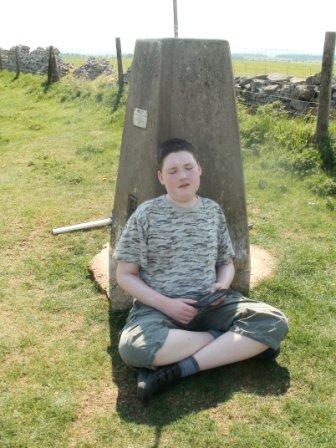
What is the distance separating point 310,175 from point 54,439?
15.8 ft

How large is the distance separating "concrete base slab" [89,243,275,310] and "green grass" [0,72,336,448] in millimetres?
88

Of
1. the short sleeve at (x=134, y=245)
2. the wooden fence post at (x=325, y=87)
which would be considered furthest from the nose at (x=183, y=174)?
the wooden fence post at (x=325, y=87)

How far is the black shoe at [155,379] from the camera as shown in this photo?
2.85 meters

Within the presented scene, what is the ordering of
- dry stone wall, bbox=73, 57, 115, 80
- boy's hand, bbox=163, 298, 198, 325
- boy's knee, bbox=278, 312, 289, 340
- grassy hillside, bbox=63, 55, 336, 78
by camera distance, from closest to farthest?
boy's hand, bbox=163, 298, 198, 325
boy's knee, bbox=278, 312, 289, 340
dry stone wall, bbox=73, 57, 115, 80
grassy hillside, bbox=63, 55, 336, 78

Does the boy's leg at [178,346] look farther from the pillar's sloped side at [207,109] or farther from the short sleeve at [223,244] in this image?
the pillar's sloped side at [207,109]

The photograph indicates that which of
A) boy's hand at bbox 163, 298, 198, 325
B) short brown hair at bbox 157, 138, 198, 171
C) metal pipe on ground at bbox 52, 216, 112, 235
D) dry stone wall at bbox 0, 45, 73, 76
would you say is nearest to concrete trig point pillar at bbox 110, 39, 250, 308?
short brown hair at bbox 157, 138, 198, 171

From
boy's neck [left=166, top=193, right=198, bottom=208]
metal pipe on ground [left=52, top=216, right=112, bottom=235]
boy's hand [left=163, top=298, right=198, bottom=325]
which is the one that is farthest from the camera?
metal pipe on ground [left=52, top=216, right=112, bottom=235]

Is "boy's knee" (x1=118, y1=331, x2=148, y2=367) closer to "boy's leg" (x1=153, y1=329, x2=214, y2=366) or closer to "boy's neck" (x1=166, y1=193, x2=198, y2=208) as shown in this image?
"boy's leg" (x1=153, y1=329, x2=214, y2=366)

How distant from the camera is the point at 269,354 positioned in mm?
3154

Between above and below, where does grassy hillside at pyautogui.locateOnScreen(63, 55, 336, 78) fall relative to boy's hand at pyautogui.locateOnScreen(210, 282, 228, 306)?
below

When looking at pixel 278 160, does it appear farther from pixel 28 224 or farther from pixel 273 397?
pixel 273 397

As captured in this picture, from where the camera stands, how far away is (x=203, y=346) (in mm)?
3057

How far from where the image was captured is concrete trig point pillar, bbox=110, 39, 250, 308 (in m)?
3.40

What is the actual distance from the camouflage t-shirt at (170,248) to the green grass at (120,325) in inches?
22.8
